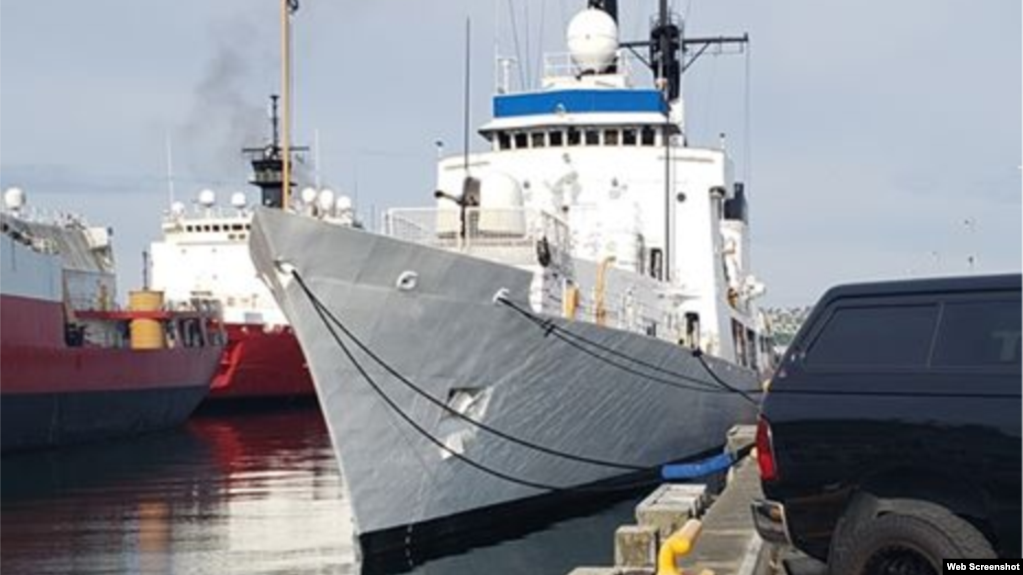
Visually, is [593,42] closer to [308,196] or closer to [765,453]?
[765,453]

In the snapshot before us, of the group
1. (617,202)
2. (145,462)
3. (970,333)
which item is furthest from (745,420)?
(970,333)

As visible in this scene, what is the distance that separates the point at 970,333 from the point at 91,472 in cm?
2244

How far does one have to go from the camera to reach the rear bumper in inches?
260

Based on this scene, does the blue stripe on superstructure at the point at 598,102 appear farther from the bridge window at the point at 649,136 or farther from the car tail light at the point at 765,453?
the car tail light at the point at 765,453

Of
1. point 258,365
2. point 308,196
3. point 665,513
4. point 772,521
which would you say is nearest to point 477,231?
point 665,513

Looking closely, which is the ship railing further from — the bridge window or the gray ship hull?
the bridge window

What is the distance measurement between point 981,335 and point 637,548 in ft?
10.8

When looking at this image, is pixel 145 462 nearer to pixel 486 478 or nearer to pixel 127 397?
pixel 127 397

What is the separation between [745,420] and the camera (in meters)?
25.5

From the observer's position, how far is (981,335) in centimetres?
608

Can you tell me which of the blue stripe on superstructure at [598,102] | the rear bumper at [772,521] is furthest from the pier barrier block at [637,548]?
the blue stripe on superstructure at [598,102]

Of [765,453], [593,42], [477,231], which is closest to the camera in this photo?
[765,453]

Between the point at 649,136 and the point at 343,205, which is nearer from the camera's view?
the point at 649,136

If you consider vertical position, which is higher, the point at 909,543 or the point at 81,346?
the point at 909,543
